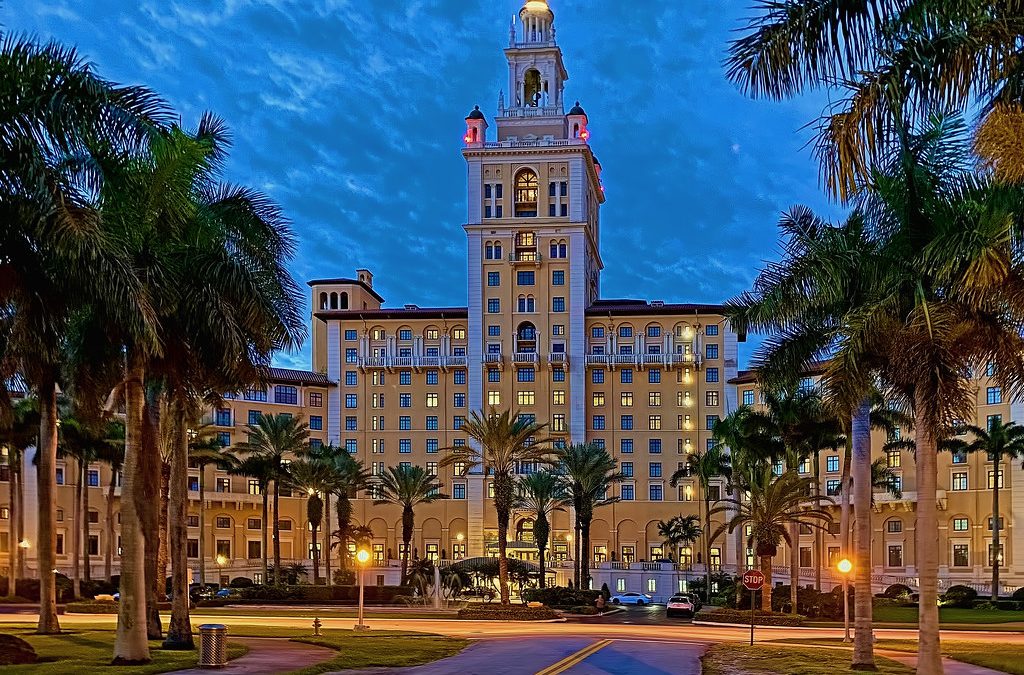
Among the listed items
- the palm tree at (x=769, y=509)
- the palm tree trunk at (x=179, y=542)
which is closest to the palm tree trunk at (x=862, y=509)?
the palm tree trunk at (x=179, y=542)

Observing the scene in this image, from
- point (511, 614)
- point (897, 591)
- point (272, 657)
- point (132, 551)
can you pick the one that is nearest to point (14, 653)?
point (132, 551)

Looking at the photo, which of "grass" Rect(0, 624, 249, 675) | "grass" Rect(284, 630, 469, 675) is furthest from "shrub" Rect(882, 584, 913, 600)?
"grass" Rect(0, 624, 249, 675)

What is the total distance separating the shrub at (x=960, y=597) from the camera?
7438 centimetres

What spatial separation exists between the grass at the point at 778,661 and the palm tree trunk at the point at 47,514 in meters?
21.9

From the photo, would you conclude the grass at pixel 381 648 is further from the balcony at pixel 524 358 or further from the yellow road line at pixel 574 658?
the balcony at pixel 524 358

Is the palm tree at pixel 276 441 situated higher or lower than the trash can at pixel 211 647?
higher

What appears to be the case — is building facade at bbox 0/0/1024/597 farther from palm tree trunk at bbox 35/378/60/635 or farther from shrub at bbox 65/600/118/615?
palm tree trunk at bbox 35/378/60/635

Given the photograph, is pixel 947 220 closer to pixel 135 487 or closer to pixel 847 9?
pixel 847 9

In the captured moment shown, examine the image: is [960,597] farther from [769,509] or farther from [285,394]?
[285,394]

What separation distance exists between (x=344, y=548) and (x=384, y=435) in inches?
1390

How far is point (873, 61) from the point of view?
44.0 feet

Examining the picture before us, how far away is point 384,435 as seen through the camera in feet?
406

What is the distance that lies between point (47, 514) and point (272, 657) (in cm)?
1102

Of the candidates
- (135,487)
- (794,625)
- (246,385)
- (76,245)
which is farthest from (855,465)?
(794,625)
